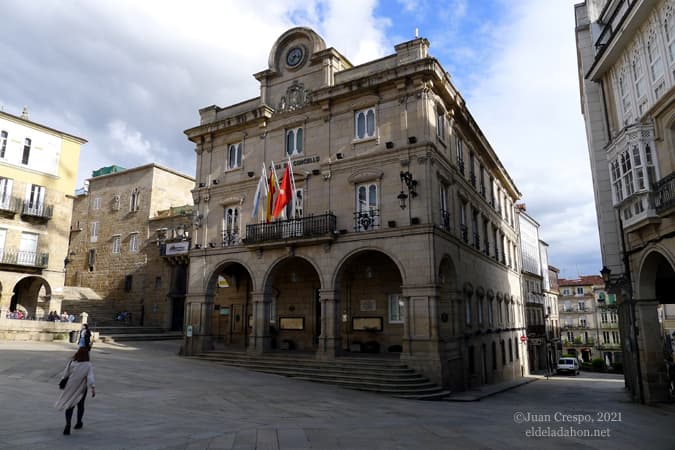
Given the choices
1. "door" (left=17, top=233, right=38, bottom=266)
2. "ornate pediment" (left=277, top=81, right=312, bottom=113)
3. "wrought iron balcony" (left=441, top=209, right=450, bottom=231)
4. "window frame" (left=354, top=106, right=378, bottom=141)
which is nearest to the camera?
"wrought iron balcony" (left=441, top=209, right=450, bottom=231)

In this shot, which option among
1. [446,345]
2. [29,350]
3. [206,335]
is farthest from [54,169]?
[446,345]

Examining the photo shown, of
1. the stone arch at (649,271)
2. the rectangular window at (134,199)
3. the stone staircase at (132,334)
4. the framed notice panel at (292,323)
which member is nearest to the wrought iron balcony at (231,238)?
the framed notice panel at (292,323)

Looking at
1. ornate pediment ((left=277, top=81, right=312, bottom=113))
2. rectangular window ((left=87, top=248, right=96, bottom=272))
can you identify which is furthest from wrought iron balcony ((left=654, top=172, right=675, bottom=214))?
rectangular window ((left=87, top=248, right=96, bottom=272))

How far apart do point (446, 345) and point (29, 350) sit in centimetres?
1797

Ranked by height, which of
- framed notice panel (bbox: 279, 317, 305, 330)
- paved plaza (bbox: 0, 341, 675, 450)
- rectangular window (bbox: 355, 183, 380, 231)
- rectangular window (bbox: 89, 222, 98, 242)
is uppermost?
rectangular window (bbox: 89, 222, 98, 242)

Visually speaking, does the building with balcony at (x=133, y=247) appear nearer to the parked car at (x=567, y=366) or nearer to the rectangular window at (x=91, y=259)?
the rectangular window at (x=91, y=259)

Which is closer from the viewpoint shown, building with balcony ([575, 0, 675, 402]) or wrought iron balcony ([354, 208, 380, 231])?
building with balcony ([575, 0, 675, 402])

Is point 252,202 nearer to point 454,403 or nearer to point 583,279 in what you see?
point 454,403

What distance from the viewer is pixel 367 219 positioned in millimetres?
19516

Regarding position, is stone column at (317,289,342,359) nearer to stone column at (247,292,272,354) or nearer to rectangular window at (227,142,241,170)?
stone column at (247,292,272,354)

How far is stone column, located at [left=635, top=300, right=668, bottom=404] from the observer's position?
15.2m

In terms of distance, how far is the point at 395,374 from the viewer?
16719mm

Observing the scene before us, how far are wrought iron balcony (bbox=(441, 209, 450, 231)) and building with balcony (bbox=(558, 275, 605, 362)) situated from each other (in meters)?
59.8

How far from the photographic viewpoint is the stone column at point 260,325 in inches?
838
